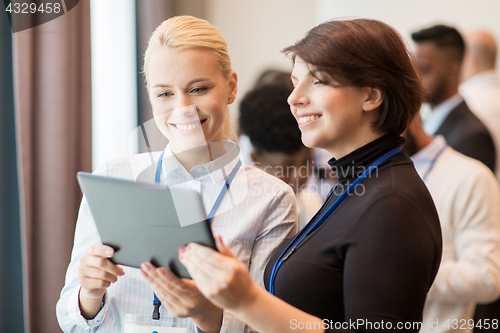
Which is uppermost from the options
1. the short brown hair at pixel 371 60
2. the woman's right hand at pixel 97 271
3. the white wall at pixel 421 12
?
the white wall at pixel 421 12

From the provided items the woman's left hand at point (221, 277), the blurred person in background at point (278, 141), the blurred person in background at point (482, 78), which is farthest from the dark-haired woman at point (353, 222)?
the blurred person in background at point (482, 78)

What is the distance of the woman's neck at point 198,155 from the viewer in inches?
47.5

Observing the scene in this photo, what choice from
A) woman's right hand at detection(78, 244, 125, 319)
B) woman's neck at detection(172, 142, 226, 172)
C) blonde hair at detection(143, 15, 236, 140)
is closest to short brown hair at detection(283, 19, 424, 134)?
blonde hair at detection(143, 15, 236, 140)

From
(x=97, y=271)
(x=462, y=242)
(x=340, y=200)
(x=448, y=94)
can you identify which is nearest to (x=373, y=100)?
(x=340, y=200)

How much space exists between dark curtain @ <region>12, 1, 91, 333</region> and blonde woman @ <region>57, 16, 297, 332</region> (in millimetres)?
367

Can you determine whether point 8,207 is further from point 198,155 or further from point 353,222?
point 353,222

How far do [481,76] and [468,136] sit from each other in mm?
912

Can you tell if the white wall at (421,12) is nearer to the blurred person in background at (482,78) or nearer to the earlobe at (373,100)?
the blurred person in background at (482,78)

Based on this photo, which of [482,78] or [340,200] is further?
[482,78]

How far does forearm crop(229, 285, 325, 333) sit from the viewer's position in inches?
30.5

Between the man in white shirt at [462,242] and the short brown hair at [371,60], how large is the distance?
0.87 m

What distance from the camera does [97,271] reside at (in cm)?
98

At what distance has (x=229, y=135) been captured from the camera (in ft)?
4.65

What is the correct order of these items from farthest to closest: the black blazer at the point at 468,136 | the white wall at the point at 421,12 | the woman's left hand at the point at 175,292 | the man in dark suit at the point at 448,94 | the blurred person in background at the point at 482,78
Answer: the white wall at the point at 421,12
the blurred person in background at the point at 482,78
the black blazer at the point at 468,136
the man in dark suit at the point at 448,94
the woman's left hand at the point at 175,292
